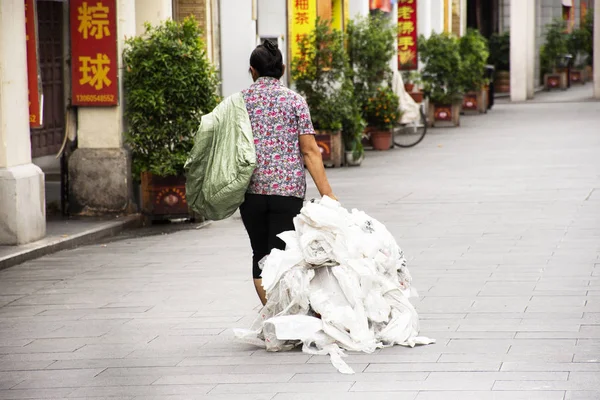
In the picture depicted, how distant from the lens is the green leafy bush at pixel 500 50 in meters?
44.6

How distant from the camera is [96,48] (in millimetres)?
13211

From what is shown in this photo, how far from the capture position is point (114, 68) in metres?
13.2

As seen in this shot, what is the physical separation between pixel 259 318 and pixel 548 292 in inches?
92.6

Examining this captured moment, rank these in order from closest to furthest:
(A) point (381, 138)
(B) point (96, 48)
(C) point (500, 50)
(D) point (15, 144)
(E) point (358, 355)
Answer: (E) point (358, 355)
(D) point (15, 144)
(B) point (96, 48)
(A) point (381, 138)
(C) point (500, 50)

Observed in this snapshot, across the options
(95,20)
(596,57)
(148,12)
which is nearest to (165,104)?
(95,20)

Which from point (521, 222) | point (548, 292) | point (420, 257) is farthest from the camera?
point (521, 222)

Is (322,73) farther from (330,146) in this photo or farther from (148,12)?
(148,12)

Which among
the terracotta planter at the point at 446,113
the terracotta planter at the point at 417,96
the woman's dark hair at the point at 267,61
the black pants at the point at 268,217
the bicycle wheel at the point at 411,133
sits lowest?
the bicycle wheel at the point at 411,133

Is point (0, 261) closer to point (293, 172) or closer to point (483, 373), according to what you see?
point (293, 172)

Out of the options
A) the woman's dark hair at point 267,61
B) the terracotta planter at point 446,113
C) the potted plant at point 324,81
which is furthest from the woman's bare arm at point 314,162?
the terracotta planter at point 446,113

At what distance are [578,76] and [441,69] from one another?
23.1 meters

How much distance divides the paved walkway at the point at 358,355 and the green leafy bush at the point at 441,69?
13.0 m

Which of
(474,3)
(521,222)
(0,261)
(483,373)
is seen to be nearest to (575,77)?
(474,3)

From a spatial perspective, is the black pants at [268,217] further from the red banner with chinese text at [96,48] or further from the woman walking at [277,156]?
the red banner with chinese text at [96,48]
